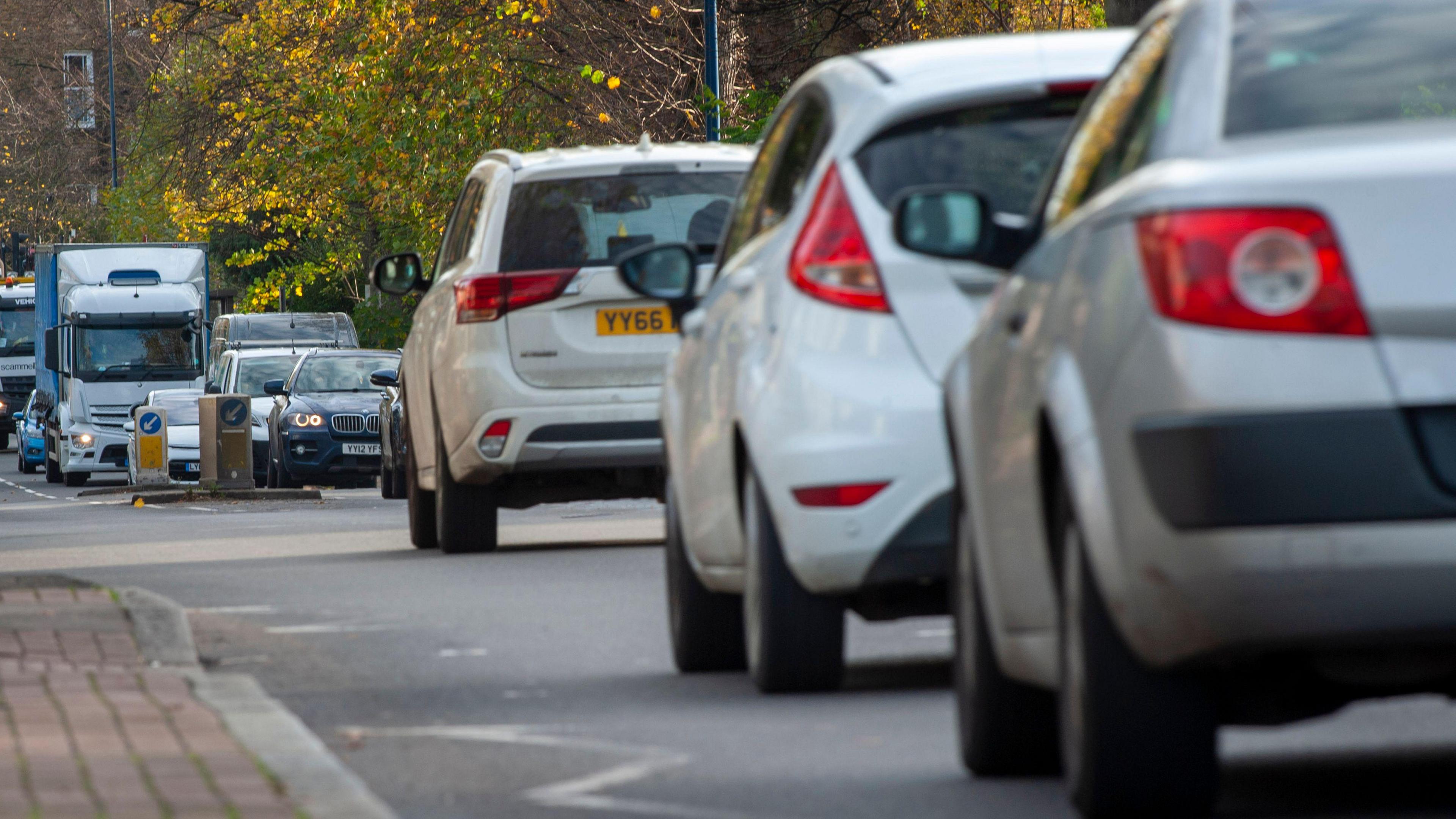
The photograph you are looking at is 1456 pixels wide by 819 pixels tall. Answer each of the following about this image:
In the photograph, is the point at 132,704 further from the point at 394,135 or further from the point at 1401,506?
the point at 394,135

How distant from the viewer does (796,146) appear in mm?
8055

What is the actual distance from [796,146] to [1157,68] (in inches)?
115

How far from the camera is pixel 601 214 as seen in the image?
44.6ft

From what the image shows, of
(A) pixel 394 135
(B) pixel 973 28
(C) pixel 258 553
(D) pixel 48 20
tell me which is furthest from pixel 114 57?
(C) pixel 258 553

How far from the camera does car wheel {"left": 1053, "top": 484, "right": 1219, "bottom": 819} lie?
4.76 metres

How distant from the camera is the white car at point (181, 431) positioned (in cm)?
3559

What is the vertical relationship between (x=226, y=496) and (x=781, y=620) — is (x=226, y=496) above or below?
below

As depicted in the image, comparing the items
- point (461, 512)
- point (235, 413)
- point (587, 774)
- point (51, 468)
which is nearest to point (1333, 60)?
point (587, 774)

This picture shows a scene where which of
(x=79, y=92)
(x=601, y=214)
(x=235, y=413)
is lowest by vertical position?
(x=235, y=413)

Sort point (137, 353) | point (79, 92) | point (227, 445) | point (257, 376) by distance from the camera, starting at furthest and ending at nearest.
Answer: point (79, 92)
point (137, 353)
point (257, 376)
point (227, 445)

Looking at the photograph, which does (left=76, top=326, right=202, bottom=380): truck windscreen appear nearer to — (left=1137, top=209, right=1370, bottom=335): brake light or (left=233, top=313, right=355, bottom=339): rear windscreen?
(left=233, top=313, right=355, bottom=339): rear windscreen

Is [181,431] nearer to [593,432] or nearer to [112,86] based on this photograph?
[593,432]

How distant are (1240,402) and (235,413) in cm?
2639

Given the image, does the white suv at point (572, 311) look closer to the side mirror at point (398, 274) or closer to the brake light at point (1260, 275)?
the side mirror at point (398, 274)
